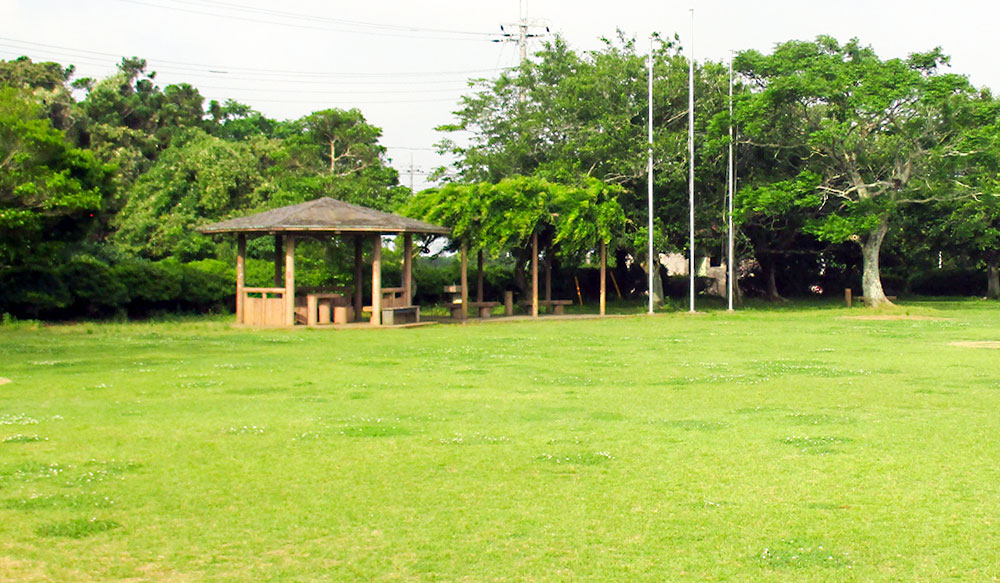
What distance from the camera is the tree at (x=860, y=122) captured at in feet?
123

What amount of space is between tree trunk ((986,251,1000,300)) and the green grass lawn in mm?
34391

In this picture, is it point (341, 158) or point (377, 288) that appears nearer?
point (377, 288)

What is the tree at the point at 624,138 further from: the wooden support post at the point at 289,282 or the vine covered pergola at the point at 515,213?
the wooden support post at the point at 289,282

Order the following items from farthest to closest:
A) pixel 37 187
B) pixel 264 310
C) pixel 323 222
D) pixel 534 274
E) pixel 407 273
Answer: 1. pixel 534 274
2. pixel 407 273
3. pixel 264 310
4. pixel 323 222
5. pixel 37 187

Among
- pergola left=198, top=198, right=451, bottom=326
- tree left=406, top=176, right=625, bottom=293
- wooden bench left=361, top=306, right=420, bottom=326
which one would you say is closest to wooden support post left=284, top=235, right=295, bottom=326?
pergola left=198, top=198, right=451, bottom=326

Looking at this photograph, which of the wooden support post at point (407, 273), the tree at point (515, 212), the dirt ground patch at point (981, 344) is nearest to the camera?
the dirt ground patch at point (981, 344)

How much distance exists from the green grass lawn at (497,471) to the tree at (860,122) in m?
20.6

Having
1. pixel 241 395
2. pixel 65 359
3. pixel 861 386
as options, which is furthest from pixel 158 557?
pixel 65 359

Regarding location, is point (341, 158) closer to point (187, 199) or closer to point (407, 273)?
point (187, 199)

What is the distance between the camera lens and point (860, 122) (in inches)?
1513

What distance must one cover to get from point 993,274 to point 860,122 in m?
16.9

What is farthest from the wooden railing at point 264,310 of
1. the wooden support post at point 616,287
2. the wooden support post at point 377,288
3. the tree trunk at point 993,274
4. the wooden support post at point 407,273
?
the tree trunk at point 993,274

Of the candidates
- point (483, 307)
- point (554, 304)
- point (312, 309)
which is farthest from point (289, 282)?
point (554, 304)

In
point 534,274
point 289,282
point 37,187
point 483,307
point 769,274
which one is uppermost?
point 37,187
